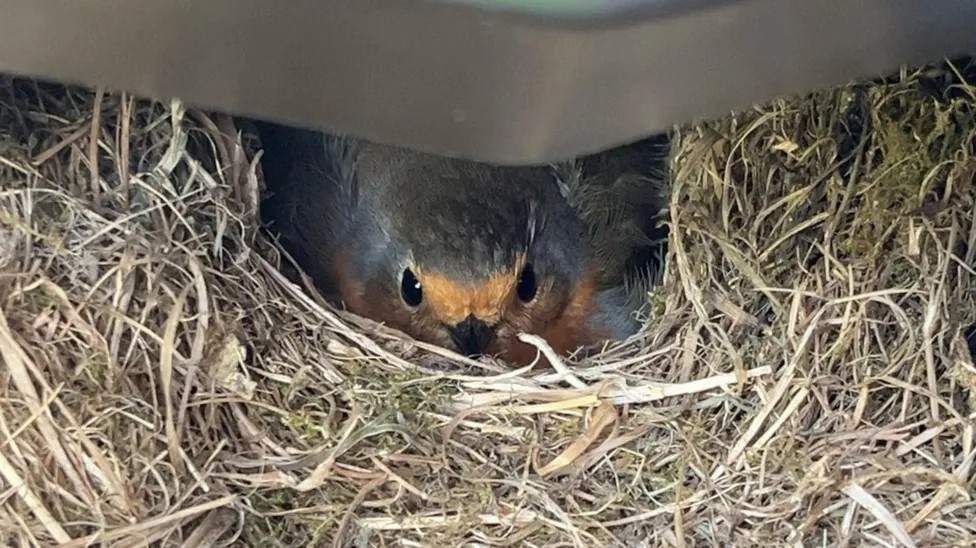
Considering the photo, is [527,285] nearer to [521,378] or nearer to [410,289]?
[410,289]

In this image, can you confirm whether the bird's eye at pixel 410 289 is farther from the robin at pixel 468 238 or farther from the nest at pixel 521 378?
the nest at pixel 521 378

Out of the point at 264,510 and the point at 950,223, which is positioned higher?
the point at 950,223

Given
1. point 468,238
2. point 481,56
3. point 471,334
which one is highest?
point 481,56

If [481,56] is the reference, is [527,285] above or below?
below

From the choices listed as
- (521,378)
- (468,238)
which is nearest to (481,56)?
(521,378)

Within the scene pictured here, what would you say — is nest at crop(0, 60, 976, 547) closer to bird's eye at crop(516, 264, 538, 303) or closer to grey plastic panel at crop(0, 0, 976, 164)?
bird's eye at crop(516, 264, 538, 303)

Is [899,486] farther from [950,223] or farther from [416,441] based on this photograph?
[416,441]

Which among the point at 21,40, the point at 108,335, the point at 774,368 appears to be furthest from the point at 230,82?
the point at 774,368
